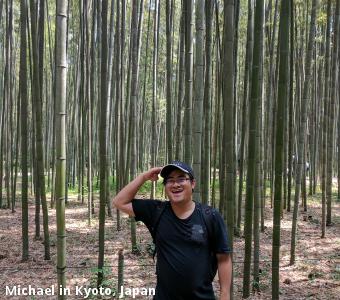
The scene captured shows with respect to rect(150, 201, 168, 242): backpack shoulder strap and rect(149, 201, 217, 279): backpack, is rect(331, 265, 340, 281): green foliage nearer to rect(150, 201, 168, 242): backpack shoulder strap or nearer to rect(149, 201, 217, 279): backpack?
rect(149, 201, 217, 279): backpack

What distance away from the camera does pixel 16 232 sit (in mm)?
6672

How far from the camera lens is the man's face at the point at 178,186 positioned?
5.74 ft

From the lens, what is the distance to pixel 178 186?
178 centimetres

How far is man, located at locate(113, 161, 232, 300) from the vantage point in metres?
1.67

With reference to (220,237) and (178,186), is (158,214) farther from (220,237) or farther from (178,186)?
(220,237)

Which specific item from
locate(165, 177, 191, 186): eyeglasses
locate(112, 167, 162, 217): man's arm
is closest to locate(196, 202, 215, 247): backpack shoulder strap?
locate(165, 177, 191, 186): eyeglasses

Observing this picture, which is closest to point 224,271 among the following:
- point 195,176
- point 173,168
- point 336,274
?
point 173,168

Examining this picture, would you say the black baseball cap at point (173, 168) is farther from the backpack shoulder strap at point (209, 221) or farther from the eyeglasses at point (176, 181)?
the backpack shoulder strap at point (209, 221)

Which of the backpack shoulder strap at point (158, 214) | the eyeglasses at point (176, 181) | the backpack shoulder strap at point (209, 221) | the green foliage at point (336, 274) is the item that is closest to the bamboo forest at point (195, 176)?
the green foliage at point (336, 274)

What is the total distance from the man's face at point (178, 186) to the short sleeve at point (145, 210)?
11cm

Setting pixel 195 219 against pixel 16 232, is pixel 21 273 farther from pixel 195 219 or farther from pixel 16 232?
pixel 195 219

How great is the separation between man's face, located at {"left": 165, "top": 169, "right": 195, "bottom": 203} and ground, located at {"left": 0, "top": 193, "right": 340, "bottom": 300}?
250 centimetres

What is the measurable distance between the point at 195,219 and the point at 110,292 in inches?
103

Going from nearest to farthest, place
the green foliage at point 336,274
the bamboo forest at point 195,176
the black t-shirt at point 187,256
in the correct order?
1. the black t-shirt at point 187,256
2. the bamboo forest at point 195,176
3. the green foliage at point 336,274
